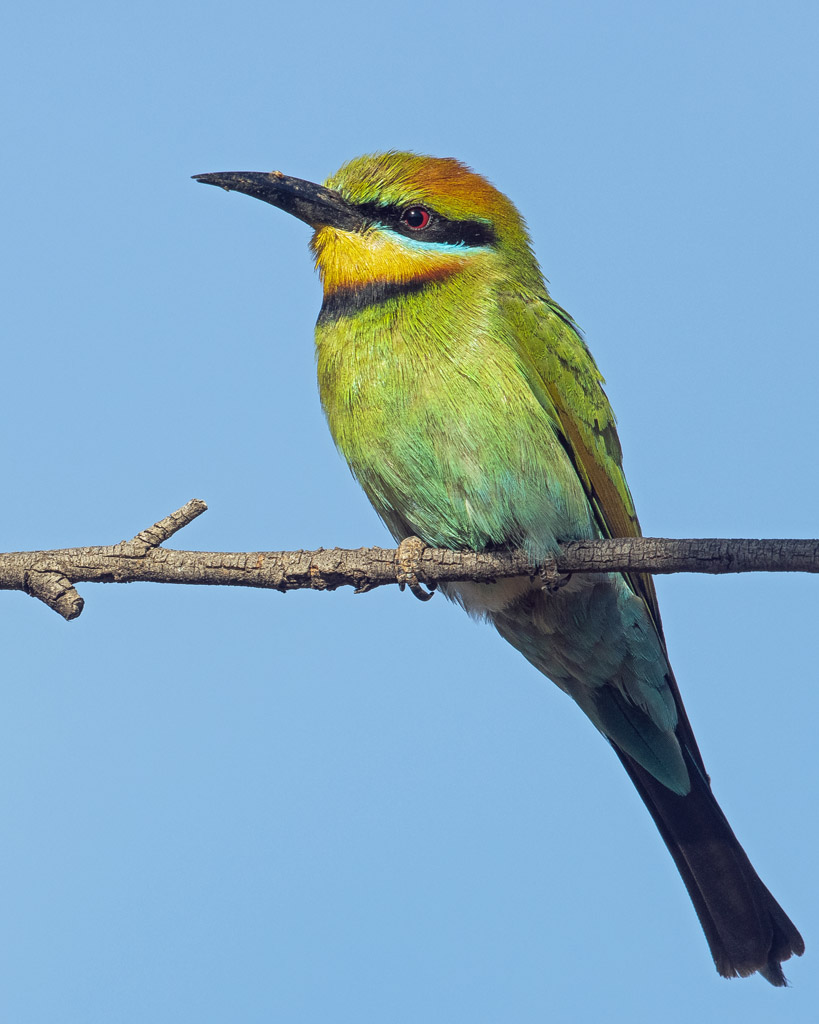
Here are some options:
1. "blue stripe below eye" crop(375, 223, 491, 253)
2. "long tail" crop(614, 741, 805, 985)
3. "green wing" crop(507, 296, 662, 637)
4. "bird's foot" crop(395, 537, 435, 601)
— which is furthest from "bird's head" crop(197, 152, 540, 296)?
"long tail" crop(614, 741, 805, 985)

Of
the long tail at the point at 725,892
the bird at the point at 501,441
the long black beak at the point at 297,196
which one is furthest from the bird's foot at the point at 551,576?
the long black beak at the point at 297,196

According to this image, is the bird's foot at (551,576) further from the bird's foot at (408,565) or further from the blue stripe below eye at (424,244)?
the blue stripe below eye at (424,244)

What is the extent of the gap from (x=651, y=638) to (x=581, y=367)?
831 mm

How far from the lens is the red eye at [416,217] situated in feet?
10.6

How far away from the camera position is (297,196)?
3.29m

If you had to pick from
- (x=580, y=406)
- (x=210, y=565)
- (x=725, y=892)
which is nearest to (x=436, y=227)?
(x=580, y=406)

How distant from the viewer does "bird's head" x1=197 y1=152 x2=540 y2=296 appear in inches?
124

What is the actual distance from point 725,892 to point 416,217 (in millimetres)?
2248

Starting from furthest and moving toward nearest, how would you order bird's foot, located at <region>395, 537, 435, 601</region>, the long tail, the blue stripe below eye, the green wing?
the long tail
the blue stripe below eye
the green wing
bird's foot, located at <region>395, 537, 435, 601</region>

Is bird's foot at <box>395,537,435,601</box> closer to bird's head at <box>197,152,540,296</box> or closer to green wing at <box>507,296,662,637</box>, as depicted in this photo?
green wing at <box>507,296,662,637</box>

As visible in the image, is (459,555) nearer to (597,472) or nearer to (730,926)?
(597,472)

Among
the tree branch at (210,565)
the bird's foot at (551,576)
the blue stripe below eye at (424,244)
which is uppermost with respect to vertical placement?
the blue stripe below eye at (424,244)

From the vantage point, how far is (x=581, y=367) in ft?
10.5

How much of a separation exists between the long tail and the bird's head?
1.63 metres
